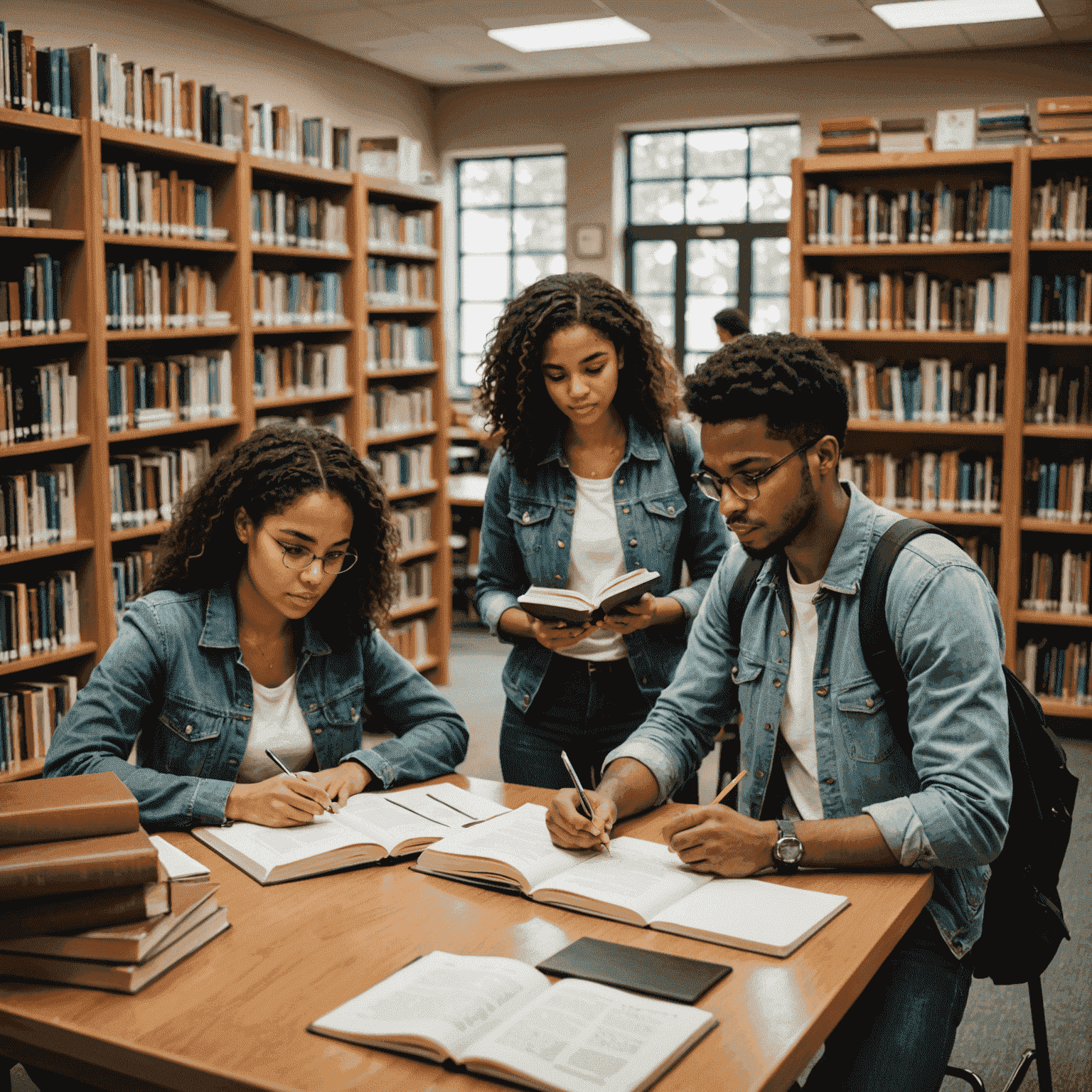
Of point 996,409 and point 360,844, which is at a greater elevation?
point 996,409

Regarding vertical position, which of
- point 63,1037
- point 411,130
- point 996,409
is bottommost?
point 63,1037

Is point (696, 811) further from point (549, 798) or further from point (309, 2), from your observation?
point (309, 2)

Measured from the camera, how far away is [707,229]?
8422 mm

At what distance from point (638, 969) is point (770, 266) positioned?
299 inches

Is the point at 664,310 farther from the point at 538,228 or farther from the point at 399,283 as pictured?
the point at 399,283

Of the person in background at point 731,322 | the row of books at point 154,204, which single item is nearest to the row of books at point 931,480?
the person in background at point 731,322

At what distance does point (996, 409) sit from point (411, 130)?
5086mm

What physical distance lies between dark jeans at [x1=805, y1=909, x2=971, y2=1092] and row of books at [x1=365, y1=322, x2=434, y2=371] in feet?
13.5

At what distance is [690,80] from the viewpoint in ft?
26.0

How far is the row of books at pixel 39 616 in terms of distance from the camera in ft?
11.9

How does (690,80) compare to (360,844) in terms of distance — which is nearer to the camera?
(360,844)

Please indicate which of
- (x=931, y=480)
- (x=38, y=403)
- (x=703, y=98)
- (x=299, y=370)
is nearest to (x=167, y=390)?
(x=38, y=403)

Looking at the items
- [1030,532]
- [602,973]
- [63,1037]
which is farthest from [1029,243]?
[63,1037]

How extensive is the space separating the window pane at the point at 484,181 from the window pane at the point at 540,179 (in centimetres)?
8
